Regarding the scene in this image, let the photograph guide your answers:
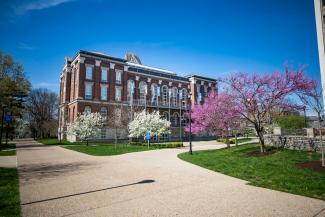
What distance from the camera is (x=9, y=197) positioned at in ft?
17.9

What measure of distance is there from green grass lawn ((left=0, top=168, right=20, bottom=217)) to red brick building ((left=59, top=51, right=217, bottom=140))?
20.2m

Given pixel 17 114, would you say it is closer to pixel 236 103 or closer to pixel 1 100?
pixel 1 100

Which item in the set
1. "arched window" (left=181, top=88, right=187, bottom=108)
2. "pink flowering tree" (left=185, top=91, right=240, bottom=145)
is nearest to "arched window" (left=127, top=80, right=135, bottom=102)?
"arched window" (left=181, top=88, right=187, bottom=108)

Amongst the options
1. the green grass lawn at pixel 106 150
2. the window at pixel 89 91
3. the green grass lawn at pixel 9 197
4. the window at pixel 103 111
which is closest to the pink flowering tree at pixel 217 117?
the green grass lawn at pixel 106 150

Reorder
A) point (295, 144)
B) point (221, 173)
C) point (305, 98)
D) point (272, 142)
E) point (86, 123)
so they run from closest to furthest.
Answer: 1. point (221, 173)
2. point (305, 98)
3. point (295, 144)
4. point (272, 142)
5. point (86, 123)

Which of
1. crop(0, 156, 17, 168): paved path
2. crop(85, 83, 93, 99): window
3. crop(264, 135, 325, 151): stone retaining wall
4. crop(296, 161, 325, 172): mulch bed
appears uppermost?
crop(85, 83, 93, 99): window

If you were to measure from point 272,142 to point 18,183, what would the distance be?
16.9 meters

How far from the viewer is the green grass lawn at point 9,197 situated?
4.50 m

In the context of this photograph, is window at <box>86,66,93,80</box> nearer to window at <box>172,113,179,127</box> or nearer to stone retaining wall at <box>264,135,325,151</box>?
window at <box>172,113,179,127</box>

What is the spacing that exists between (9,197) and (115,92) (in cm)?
3372

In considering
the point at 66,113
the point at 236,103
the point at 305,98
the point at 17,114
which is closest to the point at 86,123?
the point at 17,114

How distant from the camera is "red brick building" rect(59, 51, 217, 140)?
34.6m

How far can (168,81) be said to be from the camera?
158ft

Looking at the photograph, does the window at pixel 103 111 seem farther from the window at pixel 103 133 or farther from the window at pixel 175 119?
the window at pixel 175 119
